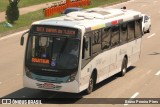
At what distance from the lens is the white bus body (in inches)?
652

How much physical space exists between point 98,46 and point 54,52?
7.98ft

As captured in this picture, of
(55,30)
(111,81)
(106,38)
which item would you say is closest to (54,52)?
(55,30)

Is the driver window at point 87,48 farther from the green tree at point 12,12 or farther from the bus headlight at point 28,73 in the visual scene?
the green tree at point 12,12

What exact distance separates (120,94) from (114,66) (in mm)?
2603

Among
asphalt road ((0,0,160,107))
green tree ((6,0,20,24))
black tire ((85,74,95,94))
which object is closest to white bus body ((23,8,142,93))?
black tire ((85,74,95,94))

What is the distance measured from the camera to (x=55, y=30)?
16.8 metres

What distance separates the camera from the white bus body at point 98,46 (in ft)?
54.3

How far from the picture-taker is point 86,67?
674 inches

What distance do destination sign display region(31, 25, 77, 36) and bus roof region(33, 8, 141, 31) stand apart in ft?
0.48

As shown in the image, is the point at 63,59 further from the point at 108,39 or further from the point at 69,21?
the point at 108,39

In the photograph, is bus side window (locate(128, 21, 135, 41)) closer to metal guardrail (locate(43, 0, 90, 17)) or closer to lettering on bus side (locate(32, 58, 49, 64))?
lettering on bus side (locate(32, 58, 49, 64))

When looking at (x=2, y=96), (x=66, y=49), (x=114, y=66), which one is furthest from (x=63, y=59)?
(x=114, y=66)

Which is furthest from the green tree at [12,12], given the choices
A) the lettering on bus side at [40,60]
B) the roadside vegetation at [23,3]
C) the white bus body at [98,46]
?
the lettering on bus side at [40,60]

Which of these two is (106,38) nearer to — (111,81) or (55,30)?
(111,81)
